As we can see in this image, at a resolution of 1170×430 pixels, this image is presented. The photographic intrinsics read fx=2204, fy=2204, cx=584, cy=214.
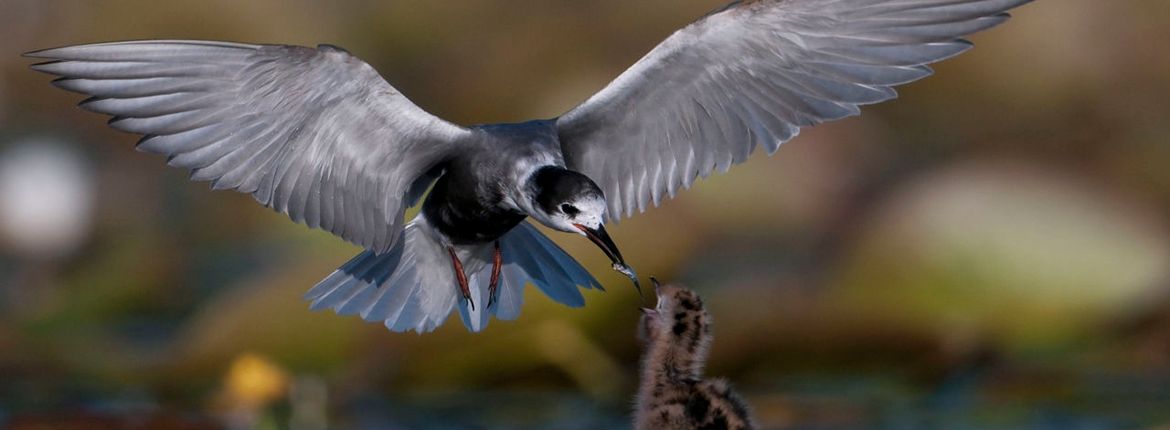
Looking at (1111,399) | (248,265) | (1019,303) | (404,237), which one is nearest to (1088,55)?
(1019,303)

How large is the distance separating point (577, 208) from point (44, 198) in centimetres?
337

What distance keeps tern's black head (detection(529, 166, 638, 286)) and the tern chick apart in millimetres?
103

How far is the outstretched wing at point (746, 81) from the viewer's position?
14.0ft

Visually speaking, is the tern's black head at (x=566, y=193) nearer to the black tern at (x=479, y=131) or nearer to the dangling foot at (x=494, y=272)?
the black tern at (x=479, y=131)

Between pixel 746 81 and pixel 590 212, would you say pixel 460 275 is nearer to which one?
pixel 590 212

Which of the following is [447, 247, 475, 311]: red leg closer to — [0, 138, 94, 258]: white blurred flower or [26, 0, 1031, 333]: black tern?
[26, 0, 1031, 333]: black tern

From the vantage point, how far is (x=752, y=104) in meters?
4.47

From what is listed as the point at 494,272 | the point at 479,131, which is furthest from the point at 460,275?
the point at 479,131

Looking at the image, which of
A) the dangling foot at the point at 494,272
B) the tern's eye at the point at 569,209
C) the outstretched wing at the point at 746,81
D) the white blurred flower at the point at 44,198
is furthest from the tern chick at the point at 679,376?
the white blurred flower at the point at 44,198

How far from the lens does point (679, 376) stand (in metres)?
3.78

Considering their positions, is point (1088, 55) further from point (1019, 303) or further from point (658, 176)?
point (658, 176)

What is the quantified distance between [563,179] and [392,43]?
3290 millimetres

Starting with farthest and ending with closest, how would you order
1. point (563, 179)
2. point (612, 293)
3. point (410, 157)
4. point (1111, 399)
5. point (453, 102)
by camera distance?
point (453, 102) → point (612, 293) → point (1111, 399) → point (410, 157) → point (563, 179)

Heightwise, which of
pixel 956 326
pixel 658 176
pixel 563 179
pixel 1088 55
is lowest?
pixel 563 179
